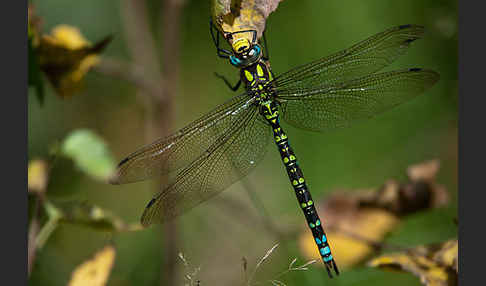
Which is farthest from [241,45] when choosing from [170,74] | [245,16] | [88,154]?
[88,154]

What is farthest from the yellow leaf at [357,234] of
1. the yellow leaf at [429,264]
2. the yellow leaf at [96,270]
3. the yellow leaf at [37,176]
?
the yellow leaf at [37,176]

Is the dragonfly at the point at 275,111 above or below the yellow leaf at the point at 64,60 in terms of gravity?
below

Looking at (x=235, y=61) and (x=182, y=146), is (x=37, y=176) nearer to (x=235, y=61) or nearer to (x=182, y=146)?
(x=182, y=146)

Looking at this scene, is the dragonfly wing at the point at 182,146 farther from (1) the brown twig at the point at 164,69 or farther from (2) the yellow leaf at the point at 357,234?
(2) the yellow leaf at the point at 357,234

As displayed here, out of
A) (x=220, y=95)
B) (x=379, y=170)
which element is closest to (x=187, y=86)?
(x=220, y=95)

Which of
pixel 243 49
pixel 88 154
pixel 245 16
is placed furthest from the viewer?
pixel 88 154

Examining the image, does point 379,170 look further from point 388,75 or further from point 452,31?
point 388,75

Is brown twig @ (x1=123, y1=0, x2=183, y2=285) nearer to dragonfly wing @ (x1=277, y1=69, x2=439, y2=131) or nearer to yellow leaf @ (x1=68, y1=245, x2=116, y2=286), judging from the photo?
dragonfly wing @ (x1=277, y1=69, x2=439, y2=131)
